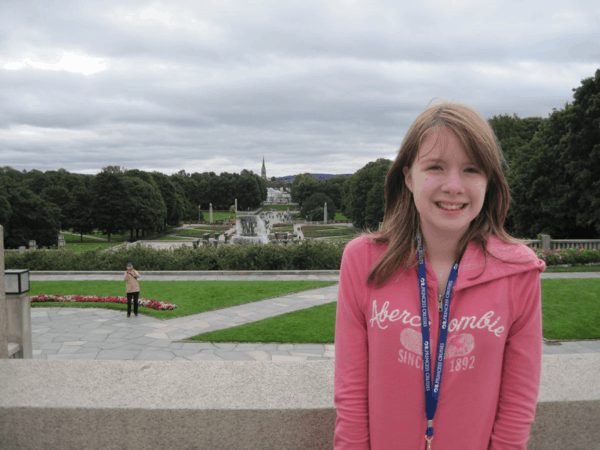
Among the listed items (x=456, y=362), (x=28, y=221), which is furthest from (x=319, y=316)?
(x=28, y=221)

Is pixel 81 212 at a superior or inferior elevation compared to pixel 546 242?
superior

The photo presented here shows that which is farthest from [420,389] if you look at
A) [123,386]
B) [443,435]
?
[123,386]

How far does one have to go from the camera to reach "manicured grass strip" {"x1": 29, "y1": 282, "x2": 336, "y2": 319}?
12.4 meters

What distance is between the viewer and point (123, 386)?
211cm

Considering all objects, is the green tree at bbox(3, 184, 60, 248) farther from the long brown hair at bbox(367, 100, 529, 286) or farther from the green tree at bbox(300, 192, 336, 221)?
the green tree at bbox(300, 192, 336, 221)

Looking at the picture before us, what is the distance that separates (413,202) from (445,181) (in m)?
0.23

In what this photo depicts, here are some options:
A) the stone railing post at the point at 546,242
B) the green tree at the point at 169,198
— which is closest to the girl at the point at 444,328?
the stone railing post at the point at 546,242

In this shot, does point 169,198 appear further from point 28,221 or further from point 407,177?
point 407,177

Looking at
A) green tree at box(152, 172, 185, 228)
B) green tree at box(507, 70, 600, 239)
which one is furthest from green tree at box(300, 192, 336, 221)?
green tree at box(507, 70, 600, 239)

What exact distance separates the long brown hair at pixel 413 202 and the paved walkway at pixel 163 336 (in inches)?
226

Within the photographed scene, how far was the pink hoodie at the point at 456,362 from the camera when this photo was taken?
1583 mm

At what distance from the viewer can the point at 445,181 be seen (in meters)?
1.63

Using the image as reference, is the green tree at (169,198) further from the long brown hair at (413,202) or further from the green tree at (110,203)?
the long brown hair at (413,202)

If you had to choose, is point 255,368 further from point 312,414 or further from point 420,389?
point 420,389
